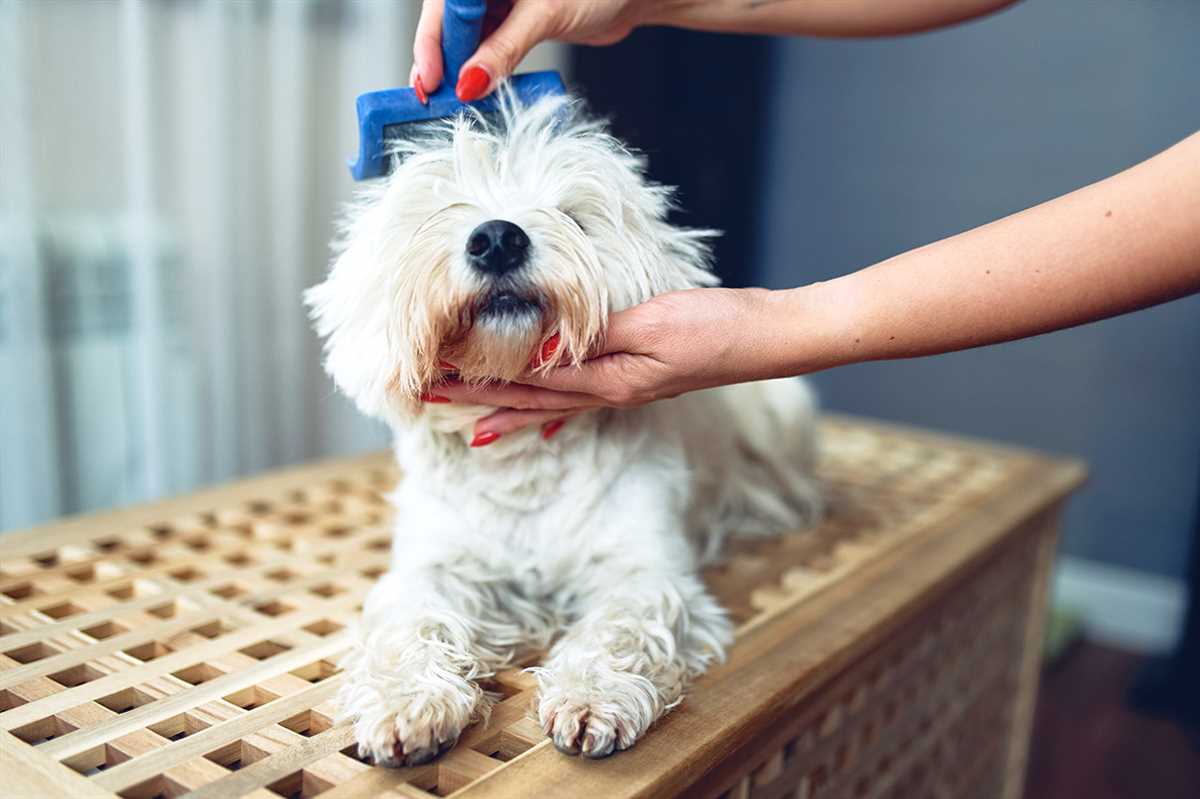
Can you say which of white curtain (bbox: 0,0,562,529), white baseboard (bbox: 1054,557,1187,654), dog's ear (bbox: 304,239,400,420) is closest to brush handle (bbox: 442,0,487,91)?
dog's ear (bbox: 304,239,400,420)

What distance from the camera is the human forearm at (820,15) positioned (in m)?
1.19

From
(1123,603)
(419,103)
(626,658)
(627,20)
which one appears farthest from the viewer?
(1123,603)

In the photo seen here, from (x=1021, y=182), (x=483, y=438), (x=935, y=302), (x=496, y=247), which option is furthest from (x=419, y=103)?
(x=1021, y=182)

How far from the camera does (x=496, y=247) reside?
2.65 feet

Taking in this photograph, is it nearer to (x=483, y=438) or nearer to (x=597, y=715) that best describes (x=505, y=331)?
(x=483, y=438)

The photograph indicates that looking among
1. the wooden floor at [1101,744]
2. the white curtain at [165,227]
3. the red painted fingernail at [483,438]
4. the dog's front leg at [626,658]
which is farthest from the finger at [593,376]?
the wooden floor at [1101,744]

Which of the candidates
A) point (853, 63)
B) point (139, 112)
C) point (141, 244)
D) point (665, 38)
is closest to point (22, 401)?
point (141, 244)

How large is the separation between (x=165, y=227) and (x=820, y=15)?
1058mm

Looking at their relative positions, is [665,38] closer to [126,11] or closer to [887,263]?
[126,11]

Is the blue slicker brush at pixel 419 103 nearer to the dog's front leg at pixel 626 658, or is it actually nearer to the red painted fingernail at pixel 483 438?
the red painted fingernail at pixel 483 438

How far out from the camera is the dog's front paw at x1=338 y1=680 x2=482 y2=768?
28.0 inches

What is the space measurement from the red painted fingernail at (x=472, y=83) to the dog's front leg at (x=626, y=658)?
1.58 feet

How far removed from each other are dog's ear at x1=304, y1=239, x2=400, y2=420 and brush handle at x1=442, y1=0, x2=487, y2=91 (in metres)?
0.18

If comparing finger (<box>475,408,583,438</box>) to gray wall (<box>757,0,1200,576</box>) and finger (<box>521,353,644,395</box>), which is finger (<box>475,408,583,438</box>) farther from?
gray wall (<box>757,0,1200,576</box>)
